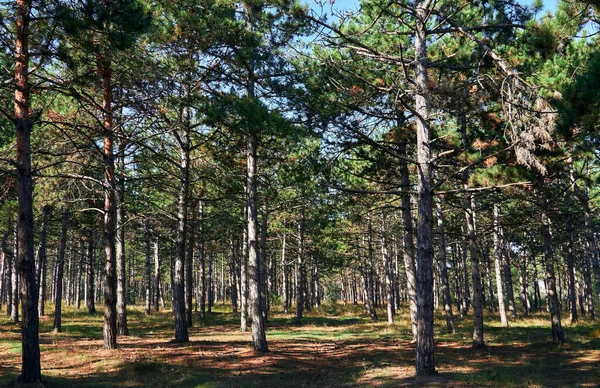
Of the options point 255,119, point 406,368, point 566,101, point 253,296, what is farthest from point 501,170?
point 253,296

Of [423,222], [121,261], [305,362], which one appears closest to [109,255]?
[121,261]

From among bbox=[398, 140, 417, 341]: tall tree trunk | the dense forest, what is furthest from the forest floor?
bbox=[398, 140, 417, 341]: tall tree trunk

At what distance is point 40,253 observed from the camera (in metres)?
22.8

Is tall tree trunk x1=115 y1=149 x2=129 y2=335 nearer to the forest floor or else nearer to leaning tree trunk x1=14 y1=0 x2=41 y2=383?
the forest floor

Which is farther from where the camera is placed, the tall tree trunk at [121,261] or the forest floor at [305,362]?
the tall tree trunk at [121,261]

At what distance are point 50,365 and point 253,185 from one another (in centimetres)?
754

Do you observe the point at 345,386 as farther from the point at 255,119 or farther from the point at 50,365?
the point at 50,365

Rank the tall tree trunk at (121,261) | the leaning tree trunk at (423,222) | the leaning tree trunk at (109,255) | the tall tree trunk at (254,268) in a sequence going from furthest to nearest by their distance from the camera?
the tall tree trunk at (121,261) → the tall tree trunk at (254,268) → the leaning tree trunk at (109,255) → the leaning tree trunk at (423,222)

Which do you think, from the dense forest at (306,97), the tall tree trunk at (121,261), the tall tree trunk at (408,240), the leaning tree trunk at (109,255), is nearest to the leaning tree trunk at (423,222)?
the dense forest at (306,97)

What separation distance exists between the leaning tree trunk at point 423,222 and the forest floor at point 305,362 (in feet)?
2.21

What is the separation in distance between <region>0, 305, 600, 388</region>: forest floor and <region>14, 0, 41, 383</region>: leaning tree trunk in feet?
2.05

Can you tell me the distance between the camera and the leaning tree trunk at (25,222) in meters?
8.66

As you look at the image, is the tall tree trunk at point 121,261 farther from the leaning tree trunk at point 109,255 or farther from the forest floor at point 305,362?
the leaning tree trunk at point 109,255

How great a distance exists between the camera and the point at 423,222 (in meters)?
10.0
